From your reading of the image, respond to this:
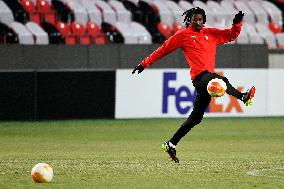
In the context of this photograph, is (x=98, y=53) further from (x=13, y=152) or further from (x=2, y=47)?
(x=13, y=152)

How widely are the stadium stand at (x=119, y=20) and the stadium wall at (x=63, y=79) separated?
118cm

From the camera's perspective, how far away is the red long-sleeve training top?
12469mm

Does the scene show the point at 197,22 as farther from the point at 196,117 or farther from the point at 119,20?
the point at 119,20

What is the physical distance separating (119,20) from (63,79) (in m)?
4.64

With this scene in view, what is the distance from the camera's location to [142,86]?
21.4 m

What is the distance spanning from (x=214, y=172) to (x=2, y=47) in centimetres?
1012

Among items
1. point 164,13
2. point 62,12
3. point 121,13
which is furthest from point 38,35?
point 164,13

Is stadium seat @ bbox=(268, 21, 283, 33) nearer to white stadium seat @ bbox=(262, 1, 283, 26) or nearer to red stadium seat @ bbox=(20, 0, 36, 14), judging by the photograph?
white stadium seat @ bbox=(262, 1, 283, 26)

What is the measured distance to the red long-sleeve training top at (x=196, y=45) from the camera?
12469 millimetres

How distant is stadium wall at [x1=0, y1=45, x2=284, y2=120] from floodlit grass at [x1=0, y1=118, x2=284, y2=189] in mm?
343

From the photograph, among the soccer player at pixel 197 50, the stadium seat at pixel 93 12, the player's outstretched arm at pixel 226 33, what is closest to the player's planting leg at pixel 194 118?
the soccer player at pixel 197 50

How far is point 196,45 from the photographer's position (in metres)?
12.5

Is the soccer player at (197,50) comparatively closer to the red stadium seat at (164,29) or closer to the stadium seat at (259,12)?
the red stadium seat at (164,29)

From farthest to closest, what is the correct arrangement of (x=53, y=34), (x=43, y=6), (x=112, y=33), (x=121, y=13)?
(x=121, y=13), (x=112, y=33), (x=43, y=6), (x=53, y=34)
